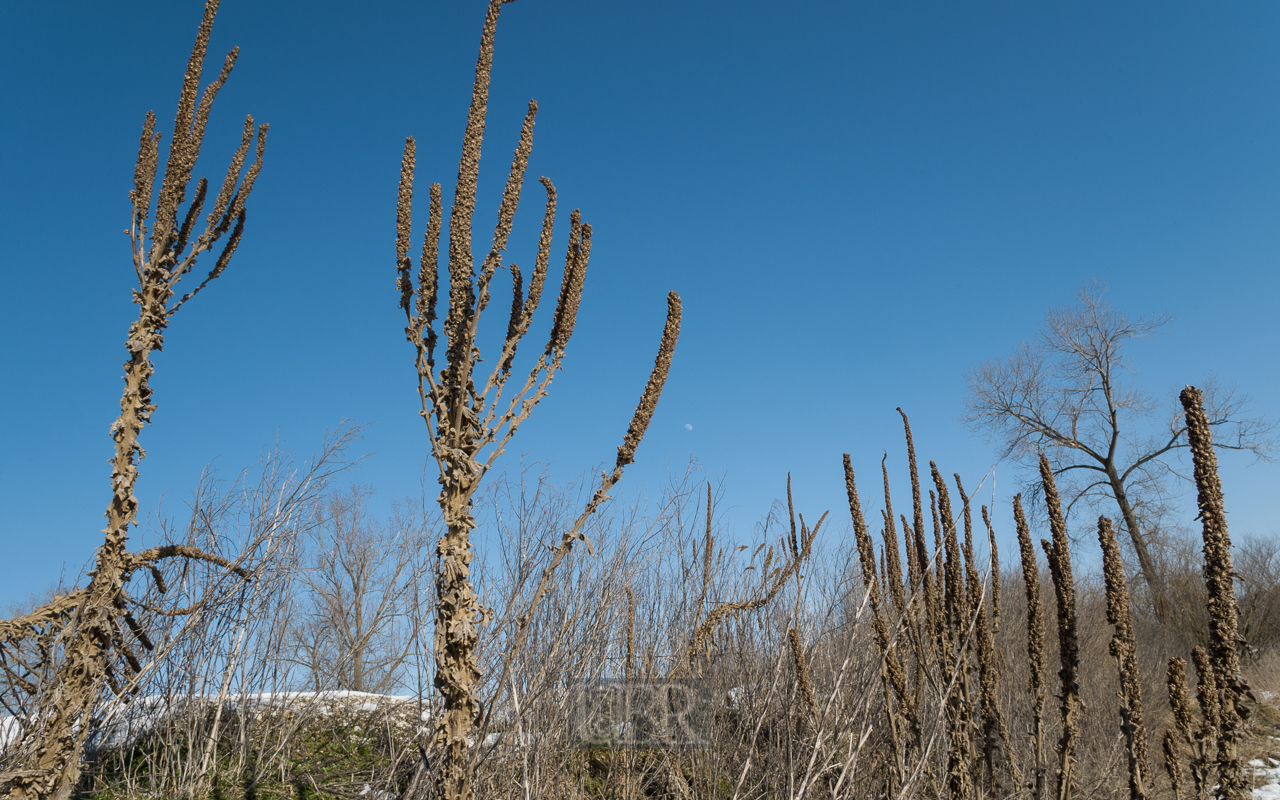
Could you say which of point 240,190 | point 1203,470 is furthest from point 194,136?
point 1203,470

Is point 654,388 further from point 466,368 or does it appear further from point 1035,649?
point 1035,649

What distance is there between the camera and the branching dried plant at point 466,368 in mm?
1841

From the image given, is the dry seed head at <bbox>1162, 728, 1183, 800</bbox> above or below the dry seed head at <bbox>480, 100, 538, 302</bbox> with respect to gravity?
below

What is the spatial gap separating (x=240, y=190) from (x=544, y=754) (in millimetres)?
3934

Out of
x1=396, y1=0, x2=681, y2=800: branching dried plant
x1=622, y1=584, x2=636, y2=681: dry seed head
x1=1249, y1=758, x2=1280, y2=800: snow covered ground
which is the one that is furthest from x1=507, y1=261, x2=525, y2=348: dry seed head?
x1=1249, y1=758, x2=1280, y2=800: snow covered ground

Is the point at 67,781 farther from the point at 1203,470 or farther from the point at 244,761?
the point at 1203,470

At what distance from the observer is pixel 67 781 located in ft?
11.4

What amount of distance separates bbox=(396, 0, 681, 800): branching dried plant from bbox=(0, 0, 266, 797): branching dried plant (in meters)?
2.52

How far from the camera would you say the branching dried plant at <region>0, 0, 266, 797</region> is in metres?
3.42

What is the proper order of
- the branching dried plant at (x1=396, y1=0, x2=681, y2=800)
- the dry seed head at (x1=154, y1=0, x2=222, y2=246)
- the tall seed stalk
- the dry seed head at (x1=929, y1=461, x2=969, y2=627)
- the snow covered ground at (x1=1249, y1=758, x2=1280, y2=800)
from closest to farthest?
the branching dried plant at (x1=396, y1=0, x2=681, y2=800) < the tall seed stalk < the dry seed head at (x1=929, y1=461, x2=969, y2=627) < the dry seed head at (x1=154, y1=0, x2=222, y2=246) < the snow covered ground at (x1=1249, y1=758, x2=1280, y2=800)

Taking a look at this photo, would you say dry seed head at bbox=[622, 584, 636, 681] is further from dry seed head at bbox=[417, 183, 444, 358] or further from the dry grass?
dry seed head at bbox=[417, 183, 444, 358]

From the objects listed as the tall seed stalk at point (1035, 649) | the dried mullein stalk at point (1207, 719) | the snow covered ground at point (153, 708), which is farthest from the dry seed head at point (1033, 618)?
the snow covered ground at point (153, 708)

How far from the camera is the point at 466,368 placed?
2035 mm

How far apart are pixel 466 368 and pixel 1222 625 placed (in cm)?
223
